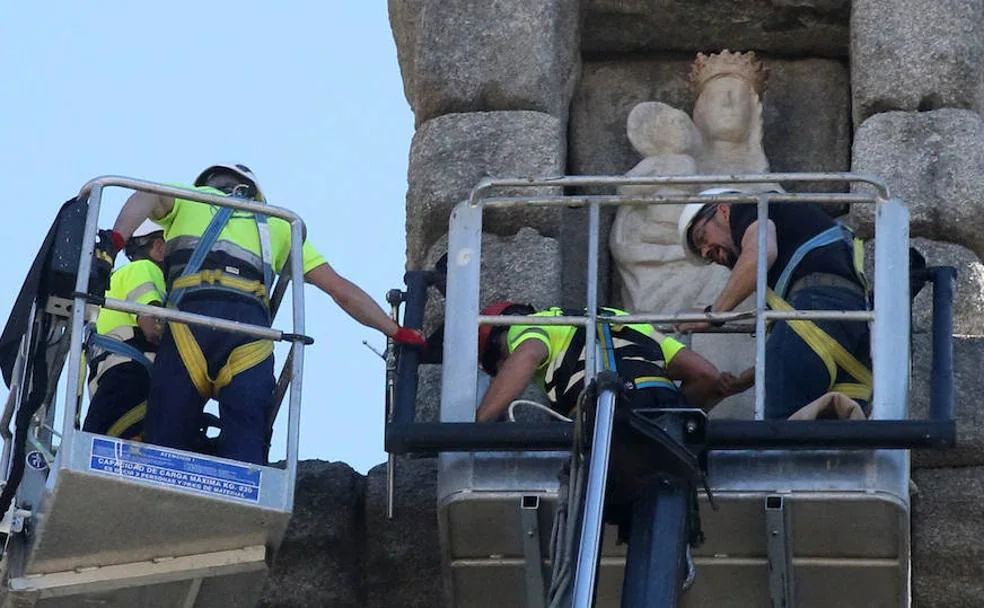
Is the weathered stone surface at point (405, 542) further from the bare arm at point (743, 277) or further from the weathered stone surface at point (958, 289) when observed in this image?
the weathered stone surface at point (958, 289)

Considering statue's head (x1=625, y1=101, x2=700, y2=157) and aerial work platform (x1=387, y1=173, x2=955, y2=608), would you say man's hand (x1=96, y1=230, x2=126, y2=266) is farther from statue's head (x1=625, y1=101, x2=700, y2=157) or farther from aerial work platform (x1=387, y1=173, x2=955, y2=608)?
statue's head (x1=625, y1=101, x2=700, y2=157)

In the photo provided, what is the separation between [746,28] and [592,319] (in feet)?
12.0

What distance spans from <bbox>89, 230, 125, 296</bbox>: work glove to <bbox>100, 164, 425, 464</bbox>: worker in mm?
12

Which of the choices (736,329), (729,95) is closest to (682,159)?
(729,95)

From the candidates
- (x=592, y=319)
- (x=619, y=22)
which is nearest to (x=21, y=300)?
(x=592, y=319)

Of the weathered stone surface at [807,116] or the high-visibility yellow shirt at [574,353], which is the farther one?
the weathered stone surface at [807,116]

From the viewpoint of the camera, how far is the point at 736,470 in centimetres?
1260

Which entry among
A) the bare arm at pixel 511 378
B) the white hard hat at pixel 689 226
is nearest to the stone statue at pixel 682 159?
the white hard hat at pixel 689 226

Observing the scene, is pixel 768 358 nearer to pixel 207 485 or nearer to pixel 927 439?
pixel 927 439

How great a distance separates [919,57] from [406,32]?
2491mm

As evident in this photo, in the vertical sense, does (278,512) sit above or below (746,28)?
below

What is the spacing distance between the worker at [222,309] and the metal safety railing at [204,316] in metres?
0.12

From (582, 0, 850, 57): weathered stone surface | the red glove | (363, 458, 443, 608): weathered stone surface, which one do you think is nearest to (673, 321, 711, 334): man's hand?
the red glove

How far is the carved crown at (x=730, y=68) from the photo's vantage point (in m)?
16.1
